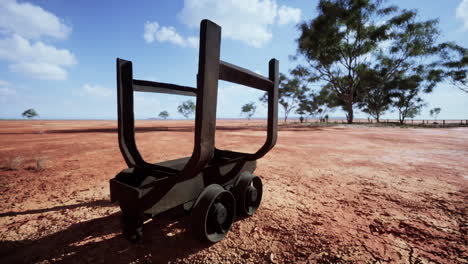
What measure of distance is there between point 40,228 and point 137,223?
1621 mm

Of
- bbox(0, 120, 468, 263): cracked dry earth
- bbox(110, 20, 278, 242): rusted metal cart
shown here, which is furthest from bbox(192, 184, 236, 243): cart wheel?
bbox(0, 120, 468, 263): cracked dry earth

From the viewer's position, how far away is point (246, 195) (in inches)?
103

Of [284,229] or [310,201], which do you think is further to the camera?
[310,201]

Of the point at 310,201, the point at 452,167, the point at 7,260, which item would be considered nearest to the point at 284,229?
the point at 310,201

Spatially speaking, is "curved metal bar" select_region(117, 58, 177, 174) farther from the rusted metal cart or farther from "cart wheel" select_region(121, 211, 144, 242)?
"cart wheel" select_region(121, 211, 144, 242)

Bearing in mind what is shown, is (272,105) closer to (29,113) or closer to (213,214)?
(213,214)

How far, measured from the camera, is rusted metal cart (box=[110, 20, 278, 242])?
1.65m

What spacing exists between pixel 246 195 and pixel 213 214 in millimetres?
663

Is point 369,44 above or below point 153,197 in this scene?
above

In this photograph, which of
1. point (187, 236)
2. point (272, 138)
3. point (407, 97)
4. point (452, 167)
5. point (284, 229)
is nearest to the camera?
point (187, 236)

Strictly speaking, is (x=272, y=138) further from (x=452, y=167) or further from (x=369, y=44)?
(x=369, y=44)

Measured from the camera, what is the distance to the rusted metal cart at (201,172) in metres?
1.65

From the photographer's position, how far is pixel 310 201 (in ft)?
10.5

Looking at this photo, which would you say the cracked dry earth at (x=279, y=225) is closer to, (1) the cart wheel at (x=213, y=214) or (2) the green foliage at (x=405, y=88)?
(1) the cart wheel at (x=213, y=214)
